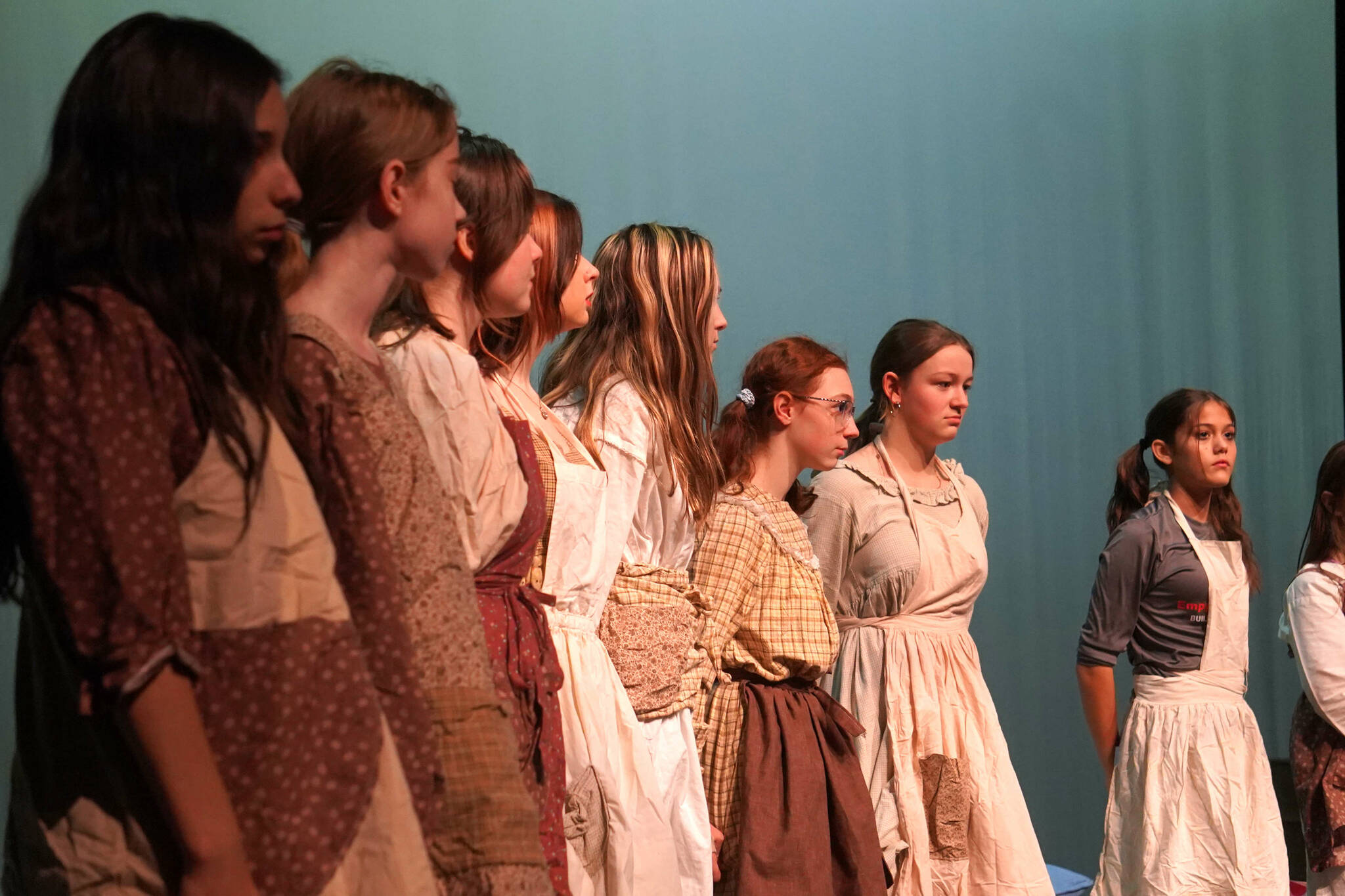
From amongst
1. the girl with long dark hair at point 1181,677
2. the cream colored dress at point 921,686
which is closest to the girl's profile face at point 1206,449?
the girl with long dark hair at point 1181,677

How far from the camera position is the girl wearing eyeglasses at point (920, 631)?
124 inches

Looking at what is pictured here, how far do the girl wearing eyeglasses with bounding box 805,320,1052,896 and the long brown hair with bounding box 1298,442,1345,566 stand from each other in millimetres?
1111

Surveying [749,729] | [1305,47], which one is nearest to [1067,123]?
[1305,47]

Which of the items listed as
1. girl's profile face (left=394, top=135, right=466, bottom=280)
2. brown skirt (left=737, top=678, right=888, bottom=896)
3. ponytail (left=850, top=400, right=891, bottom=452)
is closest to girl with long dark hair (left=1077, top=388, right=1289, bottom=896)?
ponytail (left=850, top=400, right=891, bottom=452)

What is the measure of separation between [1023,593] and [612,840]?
11.5ft

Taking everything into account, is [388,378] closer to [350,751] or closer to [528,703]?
[350,751]

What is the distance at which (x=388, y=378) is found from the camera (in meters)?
1.47

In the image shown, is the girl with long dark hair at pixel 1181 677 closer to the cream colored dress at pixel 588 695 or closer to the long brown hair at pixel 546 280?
the cream colored dress at pixel 588 695

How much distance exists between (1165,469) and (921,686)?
136cm

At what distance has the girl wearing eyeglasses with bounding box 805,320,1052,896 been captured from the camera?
124 inches

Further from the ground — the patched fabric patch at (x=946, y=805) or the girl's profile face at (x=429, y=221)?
the girl's profile face at (x=429, y=221)

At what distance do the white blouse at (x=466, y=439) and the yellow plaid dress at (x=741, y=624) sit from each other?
109 cm

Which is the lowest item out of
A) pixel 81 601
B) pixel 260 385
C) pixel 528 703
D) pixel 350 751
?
pixel 528 703

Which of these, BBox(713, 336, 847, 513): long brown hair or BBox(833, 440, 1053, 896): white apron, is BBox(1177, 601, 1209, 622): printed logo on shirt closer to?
BBox(833, 440, 1053, 896): white apron
